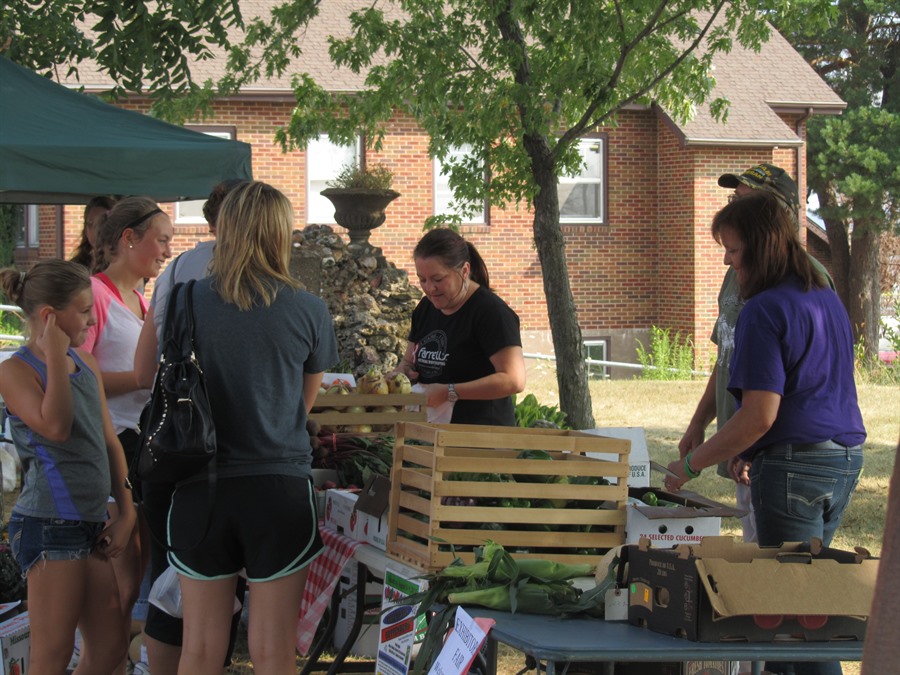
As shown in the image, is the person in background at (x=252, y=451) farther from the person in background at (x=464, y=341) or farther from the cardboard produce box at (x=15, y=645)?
the person in background at (x=464, y=341)

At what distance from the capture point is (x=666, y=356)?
1780 cm

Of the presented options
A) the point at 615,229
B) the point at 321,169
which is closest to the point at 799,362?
the point at 321,169

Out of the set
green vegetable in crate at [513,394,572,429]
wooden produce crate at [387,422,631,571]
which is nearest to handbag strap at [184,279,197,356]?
wooden produce crate at [387,422,631,571]

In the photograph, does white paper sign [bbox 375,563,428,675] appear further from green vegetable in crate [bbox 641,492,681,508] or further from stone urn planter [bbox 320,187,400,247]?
stone urn planter [bbox 320,187,400,247]

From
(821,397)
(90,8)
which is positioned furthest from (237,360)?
(90,8)

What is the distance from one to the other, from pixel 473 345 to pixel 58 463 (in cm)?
171

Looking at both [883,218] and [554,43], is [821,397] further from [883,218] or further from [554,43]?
[883,218]

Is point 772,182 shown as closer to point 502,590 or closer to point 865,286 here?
point 502,590

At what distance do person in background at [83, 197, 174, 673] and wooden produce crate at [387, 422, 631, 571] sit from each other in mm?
1133

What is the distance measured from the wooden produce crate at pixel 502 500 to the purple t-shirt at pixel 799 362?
474mm

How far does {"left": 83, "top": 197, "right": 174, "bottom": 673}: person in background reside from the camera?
13.3 feet

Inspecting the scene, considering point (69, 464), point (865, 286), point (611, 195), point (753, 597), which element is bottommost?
point (753, 597)

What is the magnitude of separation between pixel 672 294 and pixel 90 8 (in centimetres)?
1308

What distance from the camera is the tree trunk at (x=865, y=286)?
20.1 m
